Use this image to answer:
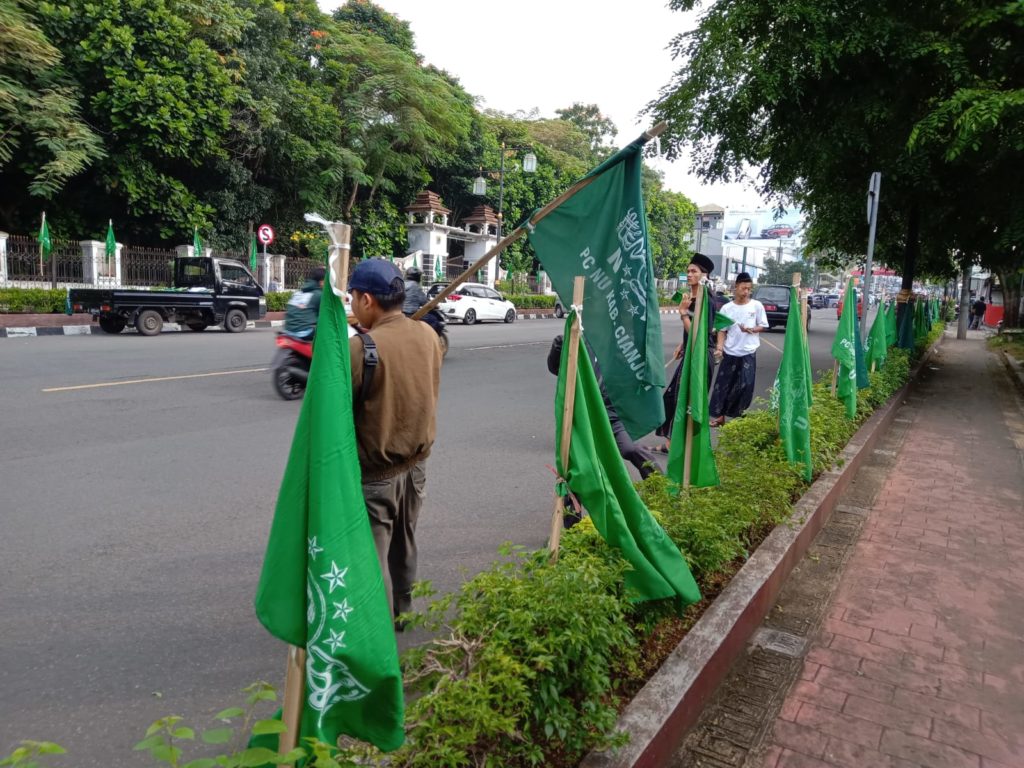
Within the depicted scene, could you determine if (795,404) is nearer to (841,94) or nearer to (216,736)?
(216,736)

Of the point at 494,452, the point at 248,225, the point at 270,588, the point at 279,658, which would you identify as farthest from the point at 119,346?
the point at 248,225

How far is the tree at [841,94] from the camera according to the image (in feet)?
31.6

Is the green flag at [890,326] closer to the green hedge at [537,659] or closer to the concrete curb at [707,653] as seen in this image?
the concrete curb at [707,653]

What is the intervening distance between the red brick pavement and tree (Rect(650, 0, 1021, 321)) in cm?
557

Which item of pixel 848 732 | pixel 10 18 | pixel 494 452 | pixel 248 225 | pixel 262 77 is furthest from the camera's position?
pixel 248 225

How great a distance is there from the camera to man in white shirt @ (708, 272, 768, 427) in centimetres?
719

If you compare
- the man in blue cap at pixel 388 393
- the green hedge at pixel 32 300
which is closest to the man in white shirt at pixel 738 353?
the man in blue cap at pixel 388 393

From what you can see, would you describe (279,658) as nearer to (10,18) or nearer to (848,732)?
(848,732)

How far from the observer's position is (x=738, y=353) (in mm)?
7207

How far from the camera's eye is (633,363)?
3117 millimetres

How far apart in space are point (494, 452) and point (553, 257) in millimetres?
3693

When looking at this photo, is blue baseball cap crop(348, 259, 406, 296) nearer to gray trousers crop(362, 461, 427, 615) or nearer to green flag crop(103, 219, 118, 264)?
gray trousers crop(362, 461, 427, 615)

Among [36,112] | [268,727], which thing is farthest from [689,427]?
[36,112]

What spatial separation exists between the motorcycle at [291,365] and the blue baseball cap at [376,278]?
19.8ft
